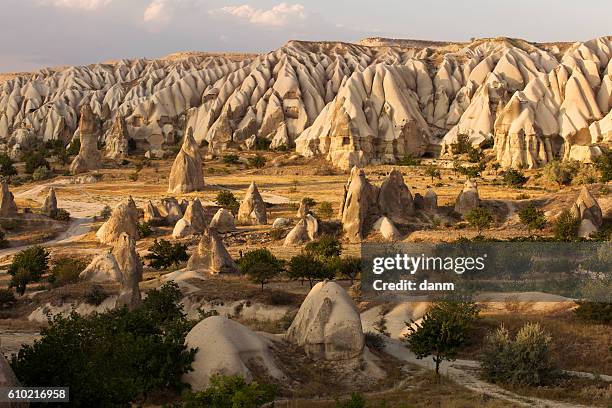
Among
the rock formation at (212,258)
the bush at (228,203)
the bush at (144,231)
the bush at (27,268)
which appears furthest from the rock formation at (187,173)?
the rock formation at (212,258)

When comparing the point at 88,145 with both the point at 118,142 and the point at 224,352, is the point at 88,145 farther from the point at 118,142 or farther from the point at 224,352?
the point at 224,352

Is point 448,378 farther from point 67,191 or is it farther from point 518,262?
point 67,191

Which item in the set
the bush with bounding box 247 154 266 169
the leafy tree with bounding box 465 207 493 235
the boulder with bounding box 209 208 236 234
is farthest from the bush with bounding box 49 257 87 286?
the bush with bounding box 247 154 266 169

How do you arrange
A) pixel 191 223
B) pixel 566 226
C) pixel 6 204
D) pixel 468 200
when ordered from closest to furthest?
pixel 566 226 → pixel 191 223 → pixel 468 200 → pixel 6 204

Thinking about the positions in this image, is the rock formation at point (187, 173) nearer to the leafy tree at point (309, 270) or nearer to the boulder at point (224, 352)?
the leafy tree at point (309, 270)

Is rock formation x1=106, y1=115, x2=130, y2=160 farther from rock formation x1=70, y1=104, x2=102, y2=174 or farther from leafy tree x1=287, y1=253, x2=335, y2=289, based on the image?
leafy tree x1=287, y1=253, x2=335, y2=289

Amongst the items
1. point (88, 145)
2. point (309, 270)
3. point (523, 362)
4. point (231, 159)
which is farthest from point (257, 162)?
point (523, 362)
